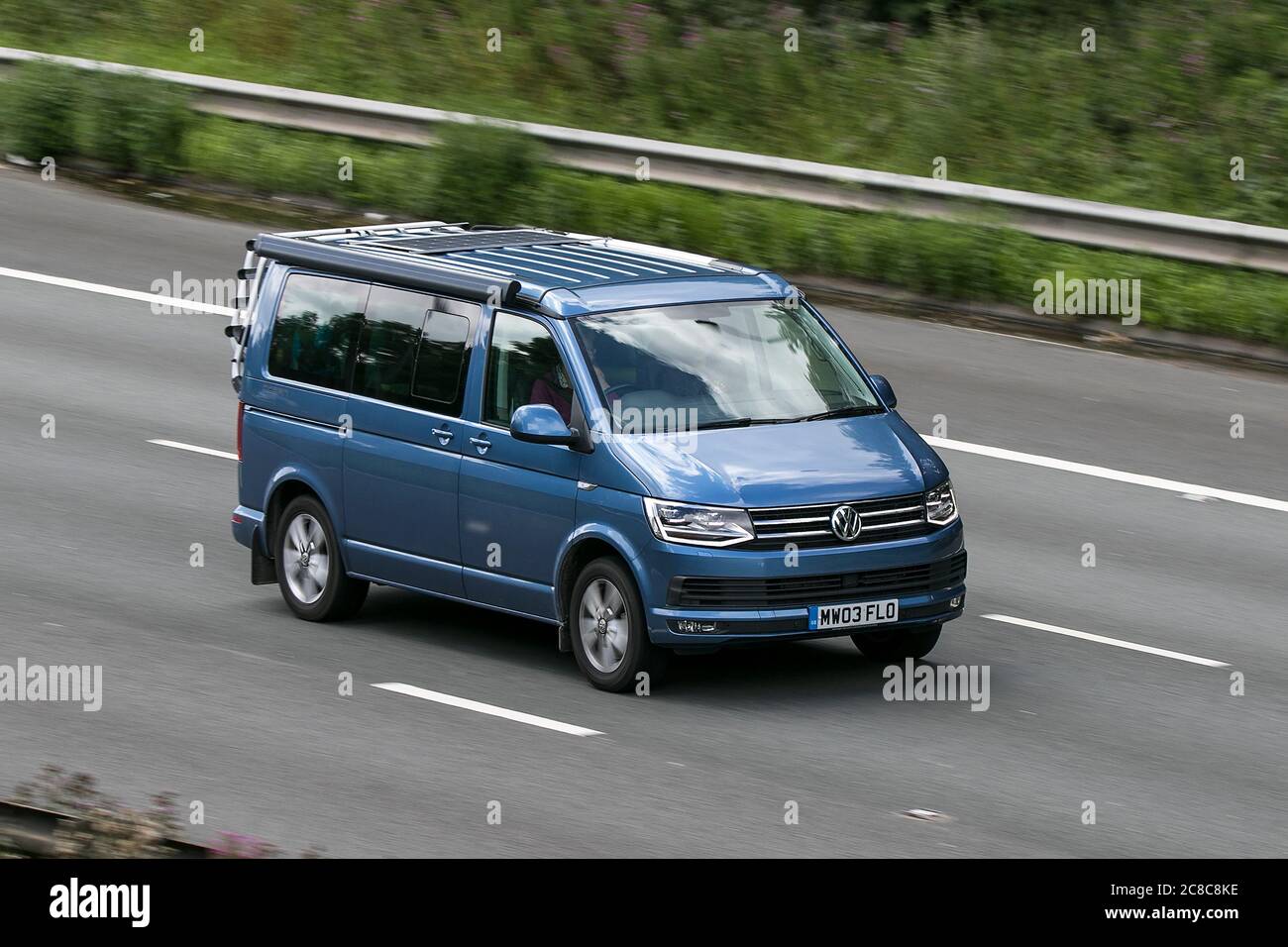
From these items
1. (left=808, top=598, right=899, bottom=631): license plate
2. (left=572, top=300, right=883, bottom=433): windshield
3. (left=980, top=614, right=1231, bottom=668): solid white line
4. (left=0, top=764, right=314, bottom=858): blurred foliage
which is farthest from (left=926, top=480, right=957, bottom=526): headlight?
(left=0, top=764, right=314, bottom=858): blurred foliage

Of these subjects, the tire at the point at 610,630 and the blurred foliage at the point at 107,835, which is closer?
the blurred foliage at the point at 107,835

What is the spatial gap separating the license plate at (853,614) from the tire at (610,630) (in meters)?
0.80

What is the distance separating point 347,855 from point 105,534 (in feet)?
19.0

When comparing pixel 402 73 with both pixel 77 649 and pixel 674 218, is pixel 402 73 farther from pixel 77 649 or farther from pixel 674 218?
pixel 77 649

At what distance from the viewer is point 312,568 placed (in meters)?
12.5

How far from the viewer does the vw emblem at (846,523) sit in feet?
34.7

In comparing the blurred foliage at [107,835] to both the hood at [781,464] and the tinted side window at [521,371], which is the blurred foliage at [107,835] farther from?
the tinted side window at [521,371]

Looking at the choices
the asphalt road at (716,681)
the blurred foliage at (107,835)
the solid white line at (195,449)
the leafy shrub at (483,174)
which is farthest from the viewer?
the leafy shrub at (483,174)

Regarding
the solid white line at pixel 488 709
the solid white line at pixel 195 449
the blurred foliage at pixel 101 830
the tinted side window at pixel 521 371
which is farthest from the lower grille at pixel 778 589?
the solid white line at pixel 195 449

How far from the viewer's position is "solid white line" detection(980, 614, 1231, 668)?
38.4 ft

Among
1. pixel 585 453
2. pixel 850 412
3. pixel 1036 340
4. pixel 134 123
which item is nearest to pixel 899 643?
pixel 850 412

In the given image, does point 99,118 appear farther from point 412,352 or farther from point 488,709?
point 488,709

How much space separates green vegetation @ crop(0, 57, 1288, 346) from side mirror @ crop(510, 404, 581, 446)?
30.5 feet
